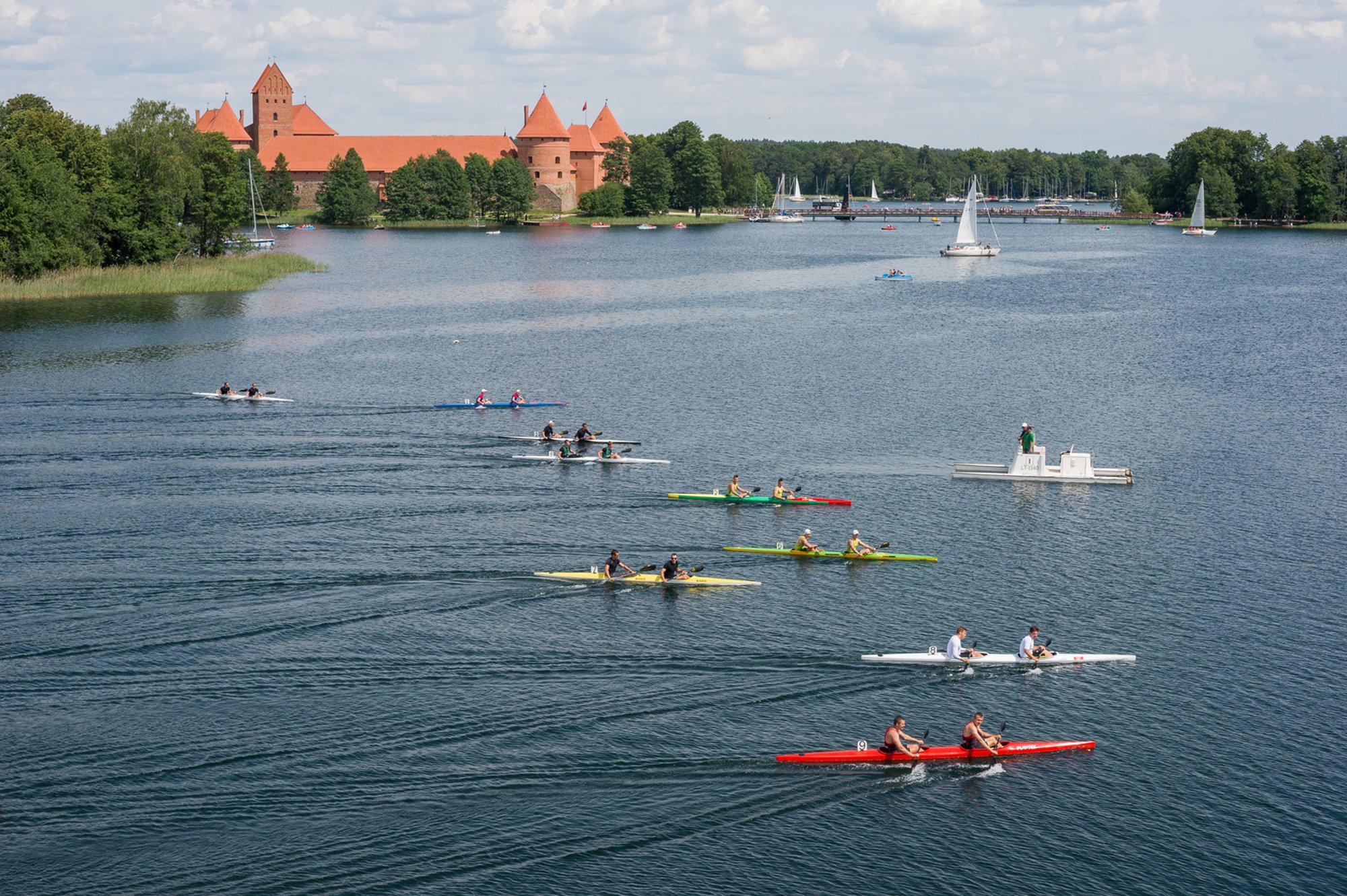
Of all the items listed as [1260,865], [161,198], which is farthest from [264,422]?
[161,198]

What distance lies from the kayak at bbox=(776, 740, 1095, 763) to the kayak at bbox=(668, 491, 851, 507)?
773 inches

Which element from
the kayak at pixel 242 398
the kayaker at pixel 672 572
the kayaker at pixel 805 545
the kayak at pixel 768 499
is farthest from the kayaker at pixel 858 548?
the kayak at pixel 242 398

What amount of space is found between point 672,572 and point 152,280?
83.7m

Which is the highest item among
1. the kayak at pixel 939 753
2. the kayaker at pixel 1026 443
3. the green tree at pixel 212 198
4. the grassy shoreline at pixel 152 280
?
the green tree at pixel 212 198

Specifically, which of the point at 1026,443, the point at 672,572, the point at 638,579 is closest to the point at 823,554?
the point at 672,572

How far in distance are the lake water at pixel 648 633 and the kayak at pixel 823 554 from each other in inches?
15.5

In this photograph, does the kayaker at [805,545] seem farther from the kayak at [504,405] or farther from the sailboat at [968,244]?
the sailboat at [968,244]

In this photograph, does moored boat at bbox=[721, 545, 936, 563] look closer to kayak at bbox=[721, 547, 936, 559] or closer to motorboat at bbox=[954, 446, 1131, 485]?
kayak at bbox=[721, 547, 936, 559]

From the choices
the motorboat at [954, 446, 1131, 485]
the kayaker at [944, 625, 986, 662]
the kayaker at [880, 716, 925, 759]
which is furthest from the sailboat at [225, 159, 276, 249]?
the kayaker at [880, 716, 925, 759]

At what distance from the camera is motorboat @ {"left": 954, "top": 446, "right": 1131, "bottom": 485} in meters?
54.1

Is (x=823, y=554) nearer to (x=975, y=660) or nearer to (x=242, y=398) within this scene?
(x=975, y=660)

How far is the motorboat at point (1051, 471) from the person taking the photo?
54.1 m

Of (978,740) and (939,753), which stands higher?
(978,740)

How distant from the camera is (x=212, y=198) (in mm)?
123562
